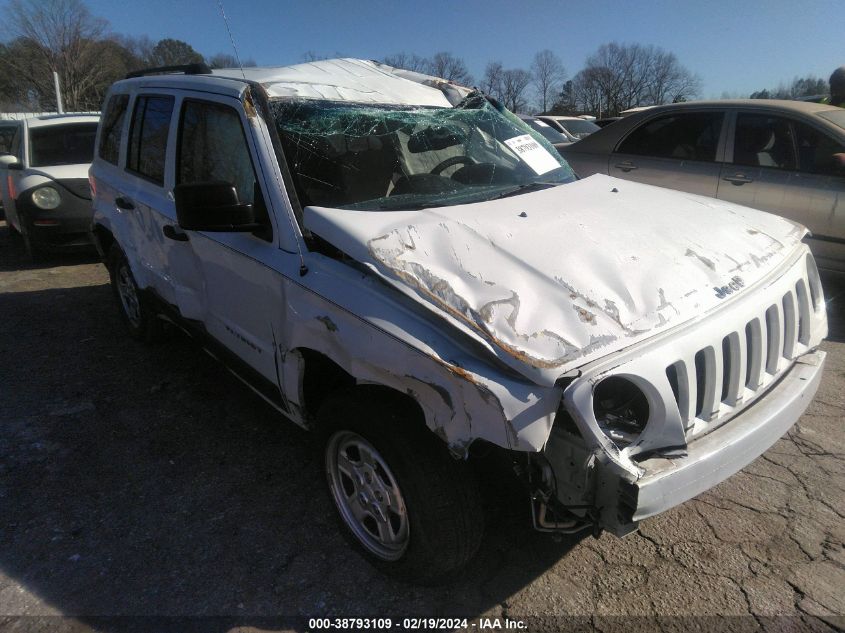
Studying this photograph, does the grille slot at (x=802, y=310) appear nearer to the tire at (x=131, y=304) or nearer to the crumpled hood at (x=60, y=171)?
the tire at (x=131, y=304)

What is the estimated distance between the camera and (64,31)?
33.0 meters

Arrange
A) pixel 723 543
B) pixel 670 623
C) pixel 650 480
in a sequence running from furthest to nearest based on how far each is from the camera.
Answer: pixel 723 543, pixel 670 623, pixel 650 480

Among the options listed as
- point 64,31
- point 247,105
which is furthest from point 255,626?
point 64,31

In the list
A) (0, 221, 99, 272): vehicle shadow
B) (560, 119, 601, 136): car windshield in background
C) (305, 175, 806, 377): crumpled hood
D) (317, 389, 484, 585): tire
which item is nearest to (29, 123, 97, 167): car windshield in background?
(0, 221, 99, 272): vehicle shadow

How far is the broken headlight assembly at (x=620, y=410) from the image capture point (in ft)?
6.07

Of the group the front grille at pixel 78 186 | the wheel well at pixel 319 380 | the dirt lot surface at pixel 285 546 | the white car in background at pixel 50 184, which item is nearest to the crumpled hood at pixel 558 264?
the wheel well at pixel 319 380

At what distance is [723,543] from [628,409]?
0.99 metres

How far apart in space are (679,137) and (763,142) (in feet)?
2.48

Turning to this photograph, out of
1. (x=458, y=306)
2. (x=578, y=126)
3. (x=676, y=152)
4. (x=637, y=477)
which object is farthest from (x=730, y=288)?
(x=578, y=126)

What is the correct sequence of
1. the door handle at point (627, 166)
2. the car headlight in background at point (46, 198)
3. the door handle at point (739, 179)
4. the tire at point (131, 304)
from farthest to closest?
the car headlight in background at point (46, 198)
the door handle at point (627, 166)
the door handle at point (739, 179)
the tire at point (131, 304)

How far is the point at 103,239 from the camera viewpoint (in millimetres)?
4637

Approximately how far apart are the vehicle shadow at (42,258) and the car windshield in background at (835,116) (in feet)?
25.3

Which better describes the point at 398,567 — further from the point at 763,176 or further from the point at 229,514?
the point at 763,176

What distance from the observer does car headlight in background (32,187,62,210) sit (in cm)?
684
